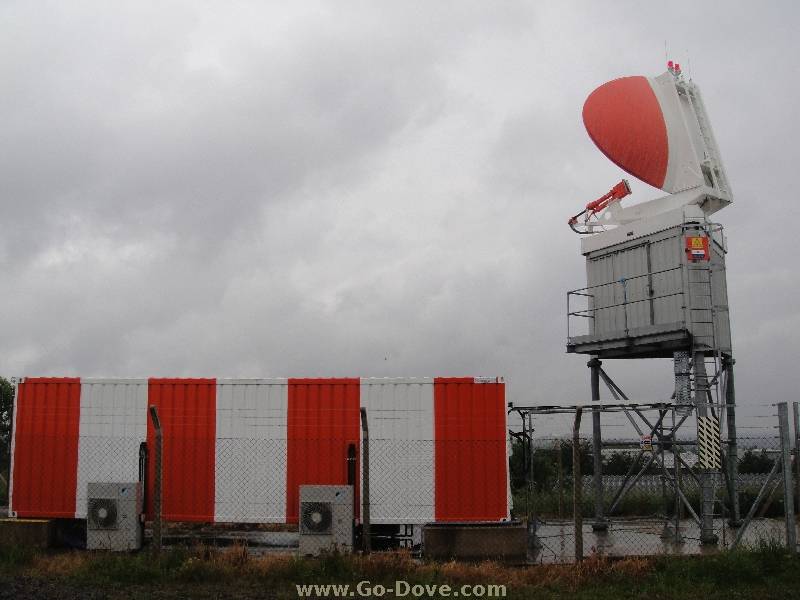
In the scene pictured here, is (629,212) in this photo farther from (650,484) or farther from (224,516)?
(224,516)

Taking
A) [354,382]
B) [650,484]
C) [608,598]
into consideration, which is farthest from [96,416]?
[650,484]

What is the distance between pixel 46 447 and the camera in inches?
574

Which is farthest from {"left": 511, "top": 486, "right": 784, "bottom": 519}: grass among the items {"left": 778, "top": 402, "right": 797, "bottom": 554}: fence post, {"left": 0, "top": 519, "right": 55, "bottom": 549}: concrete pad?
{"left": 0, "top": 519, "right": 55, "bottom": 549}: concrete pad

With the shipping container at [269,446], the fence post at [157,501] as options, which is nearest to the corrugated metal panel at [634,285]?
the shipping container at [269,446]

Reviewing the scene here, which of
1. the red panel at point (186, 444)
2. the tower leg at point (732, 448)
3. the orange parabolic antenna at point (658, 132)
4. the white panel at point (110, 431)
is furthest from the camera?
the orange parabolic antenna at point (658, 132)

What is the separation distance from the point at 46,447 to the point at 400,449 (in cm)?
650

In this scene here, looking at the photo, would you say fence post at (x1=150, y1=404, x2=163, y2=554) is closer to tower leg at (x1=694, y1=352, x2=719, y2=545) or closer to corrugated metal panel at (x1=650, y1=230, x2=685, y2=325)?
tower leg at (x1=694, y1=352, x2=719, y2=545)

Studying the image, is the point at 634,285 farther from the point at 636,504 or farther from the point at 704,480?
the point at 636,504

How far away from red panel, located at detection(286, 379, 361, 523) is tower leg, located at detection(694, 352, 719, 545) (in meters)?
6.00

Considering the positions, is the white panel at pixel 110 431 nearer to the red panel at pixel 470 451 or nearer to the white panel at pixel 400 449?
the white panel at pixel 400 449

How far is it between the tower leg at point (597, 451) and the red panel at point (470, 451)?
3.70m

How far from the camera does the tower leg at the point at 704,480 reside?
14.5m

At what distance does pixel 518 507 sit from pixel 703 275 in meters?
8.73

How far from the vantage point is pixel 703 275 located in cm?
1627
